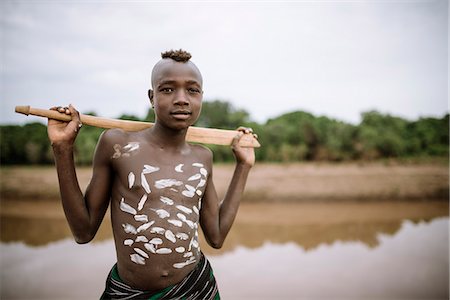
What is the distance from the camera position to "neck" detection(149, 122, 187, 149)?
1.31 meters

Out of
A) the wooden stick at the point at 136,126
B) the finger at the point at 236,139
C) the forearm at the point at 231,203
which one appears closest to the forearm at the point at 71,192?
the wooden stick at the point at 136,126

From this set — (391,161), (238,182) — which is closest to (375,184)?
(391,161)

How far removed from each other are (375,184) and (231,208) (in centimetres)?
758

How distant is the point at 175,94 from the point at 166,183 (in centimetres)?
30

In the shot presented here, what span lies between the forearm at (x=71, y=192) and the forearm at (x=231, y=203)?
523 mm

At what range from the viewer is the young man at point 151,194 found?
1.19m

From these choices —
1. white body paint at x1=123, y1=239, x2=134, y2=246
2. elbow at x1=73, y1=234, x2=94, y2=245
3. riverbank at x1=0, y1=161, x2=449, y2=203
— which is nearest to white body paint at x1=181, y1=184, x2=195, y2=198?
white body paint at x1=123, y1=239, x2=134, y2=246

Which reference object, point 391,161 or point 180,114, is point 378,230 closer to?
point 391,161

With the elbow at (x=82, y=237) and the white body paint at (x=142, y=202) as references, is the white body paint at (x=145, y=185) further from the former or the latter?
the elbow at (x=82, y=237)

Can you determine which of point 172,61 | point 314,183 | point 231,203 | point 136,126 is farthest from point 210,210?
point 314,183

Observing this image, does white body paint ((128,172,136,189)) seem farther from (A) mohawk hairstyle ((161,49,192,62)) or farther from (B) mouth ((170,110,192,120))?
(A) mohawk hairstyle ((161,49,192,62))

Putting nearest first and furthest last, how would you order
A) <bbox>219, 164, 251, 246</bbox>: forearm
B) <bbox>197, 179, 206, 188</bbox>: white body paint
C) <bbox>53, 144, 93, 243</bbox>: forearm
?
1. <bbox>53, 144, 93, 243</bbox>: forearm
2. <bbox>197, 179, 206, 188</bbox>: white body paint
3. <bbox>219, 164, 251, 246</bbox>: forearm

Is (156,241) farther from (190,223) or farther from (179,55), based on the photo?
(179,55)

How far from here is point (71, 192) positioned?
1159mm
